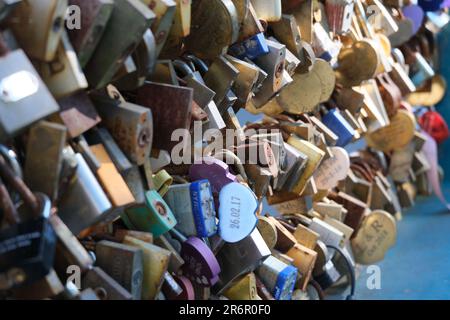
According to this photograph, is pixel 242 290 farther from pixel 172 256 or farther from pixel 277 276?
pixel 172 256

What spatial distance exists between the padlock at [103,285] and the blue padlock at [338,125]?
64.1 inches

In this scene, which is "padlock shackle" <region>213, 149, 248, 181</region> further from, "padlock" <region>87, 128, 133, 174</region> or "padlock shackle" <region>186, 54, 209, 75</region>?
"padlock" <region>87, 128, 133, 174</region>

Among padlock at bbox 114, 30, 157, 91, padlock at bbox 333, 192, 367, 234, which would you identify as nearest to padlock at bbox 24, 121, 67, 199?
padlock at bbox 114, 30, 157, 91

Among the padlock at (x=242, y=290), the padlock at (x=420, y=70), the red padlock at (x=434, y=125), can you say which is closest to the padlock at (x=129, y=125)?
the padlock at (x=242, y=290)

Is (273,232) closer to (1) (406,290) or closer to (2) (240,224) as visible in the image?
(2) (240,224)

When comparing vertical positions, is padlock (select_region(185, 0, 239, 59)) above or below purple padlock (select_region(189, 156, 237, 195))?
above

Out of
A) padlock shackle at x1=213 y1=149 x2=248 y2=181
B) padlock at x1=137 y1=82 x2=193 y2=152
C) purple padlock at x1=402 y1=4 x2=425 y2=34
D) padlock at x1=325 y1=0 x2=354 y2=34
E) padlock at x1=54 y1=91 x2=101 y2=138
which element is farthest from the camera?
purple padlock at x1=402 y1=4 x2=425 y2=34

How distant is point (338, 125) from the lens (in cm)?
320

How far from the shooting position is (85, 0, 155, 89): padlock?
163 centimetres

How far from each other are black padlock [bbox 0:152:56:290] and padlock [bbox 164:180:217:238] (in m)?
0.64

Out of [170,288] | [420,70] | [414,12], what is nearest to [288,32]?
[170,288]

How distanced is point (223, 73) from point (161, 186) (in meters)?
0.37

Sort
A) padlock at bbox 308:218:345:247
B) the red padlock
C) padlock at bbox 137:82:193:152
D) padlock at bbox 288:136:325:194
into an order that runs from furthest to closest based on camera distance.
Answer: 1. the red padlock
2. padlock at bbox 308:218:345:247
3. padlock at bbox 288:136:325:194
4. padlock at bbox 137:82:193:152

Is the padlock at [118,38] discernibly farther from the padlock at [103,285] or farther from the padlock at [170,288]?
the padlock at [170,288]
